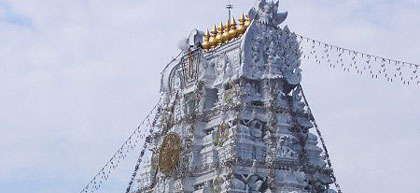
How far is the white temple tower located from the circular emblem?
0.05m

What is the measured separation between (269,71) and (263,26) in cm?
268

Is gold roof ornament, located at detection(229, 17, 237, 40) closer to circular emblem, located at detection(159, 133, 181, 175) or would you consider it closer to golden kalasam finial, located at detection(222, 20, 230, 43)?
golden kalasam finial, located at detection(222, 20, 230, 43)

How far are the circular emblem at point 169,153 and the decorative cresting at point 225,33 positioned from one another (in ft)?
18.7

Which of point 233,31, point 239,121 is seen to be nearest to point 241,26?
point 233,31

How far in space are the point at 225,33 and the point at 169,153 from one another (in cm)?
715

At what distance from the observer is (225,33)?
58.8 meters

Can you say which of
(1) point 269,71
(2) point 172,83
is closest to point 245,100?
(1) point 269,71

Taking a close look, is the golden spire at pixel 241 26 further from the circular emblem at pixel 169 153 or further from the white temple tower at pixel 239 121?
the circular emblem at pixel 169 153

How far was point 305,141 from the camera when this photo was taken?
185 ft

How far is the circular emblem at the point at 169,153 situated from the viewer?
56.1m

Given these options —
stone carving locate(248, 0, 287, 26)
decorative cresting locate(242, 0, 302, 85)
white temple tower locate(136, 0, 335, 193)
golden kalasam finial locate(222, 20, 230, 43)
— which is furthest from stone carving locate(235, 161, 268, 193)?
stone carving locate(248, 0, 287, 26)

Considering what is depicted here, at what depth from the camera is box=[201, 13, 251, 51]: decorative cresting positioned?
58156 mm

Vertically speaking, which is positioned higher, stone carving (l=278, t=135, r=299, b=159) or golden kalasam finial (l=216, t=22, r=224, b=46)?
golden kalasam finial (l=216, t=22, r=224, b=46)

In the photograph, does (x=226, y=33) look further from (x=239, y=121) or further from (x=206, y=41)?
(x=239, y=121)
